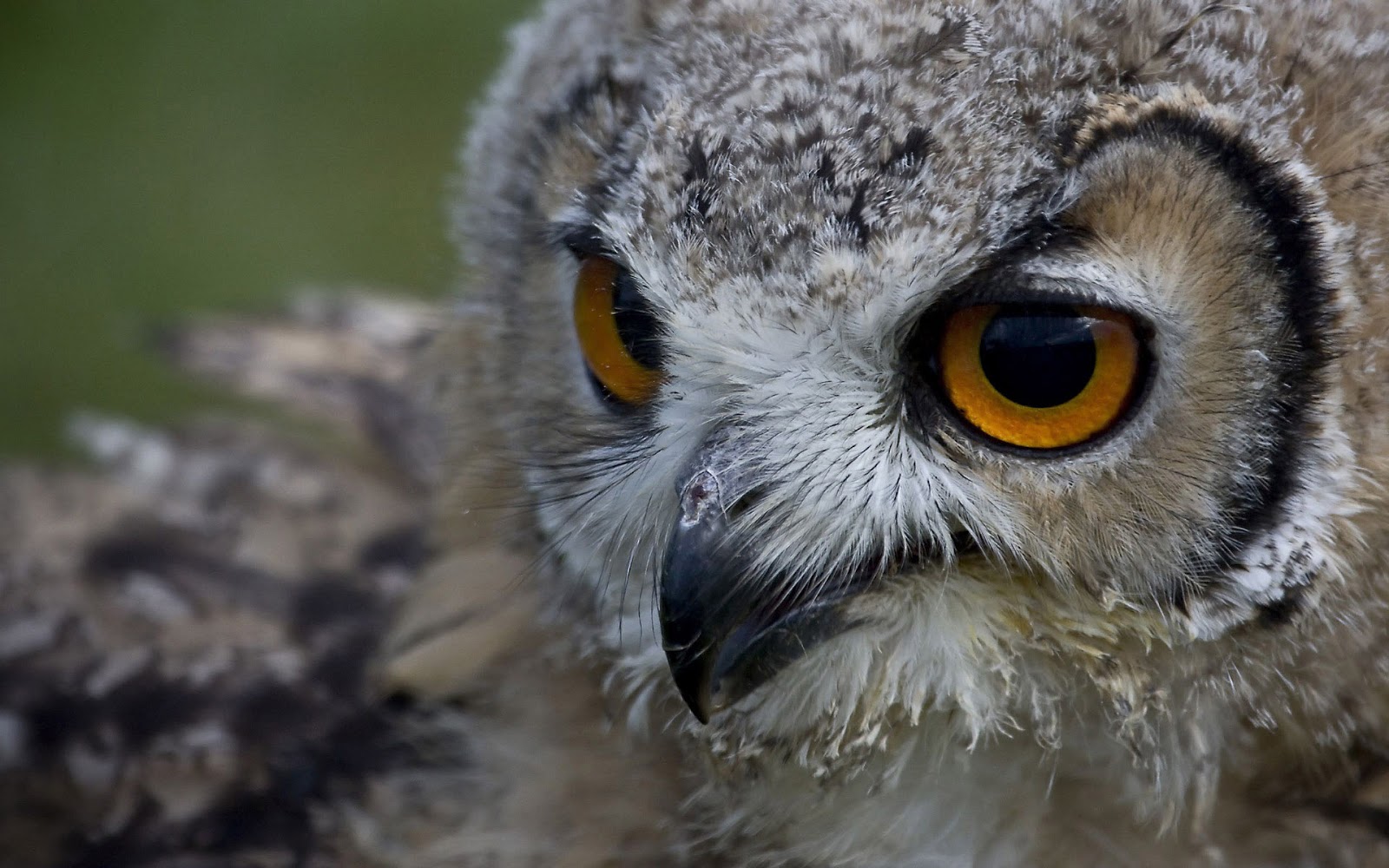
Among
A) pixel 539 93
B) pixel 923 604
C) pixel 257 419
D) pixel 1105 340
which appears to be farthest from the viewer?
pixel 257 419

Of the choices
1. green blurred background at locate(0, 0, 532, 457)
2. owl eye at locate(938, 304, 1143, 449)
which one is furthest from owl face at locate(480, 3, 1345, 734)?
green blurred background at locate(0, 0, 532, 457)

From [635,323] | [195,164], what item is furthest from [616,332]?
[195,164]

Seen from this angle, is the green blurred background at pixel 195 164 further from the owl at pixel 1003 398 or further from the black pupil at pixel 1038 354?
the black pupil at pixel 1038 354

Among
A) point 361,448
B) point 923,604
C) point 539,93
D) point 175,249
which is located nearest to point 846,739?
point 923,604

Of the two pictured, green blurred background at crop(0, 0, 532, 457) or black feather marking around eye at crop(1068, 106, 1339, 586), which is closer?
black feather marking around eye at crop(1068, 106, 1339, 586)

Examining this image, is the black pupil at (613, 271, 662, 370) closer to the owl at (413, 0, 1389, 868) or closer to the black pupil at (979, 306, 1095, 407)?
the owl at (413, 0, 1389, 868)

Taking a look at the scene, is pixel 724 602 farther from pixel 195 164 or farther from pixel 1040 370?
pixel 195 164

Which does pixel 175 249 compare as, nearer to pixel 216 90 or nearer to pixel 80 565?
pixel 216 90
